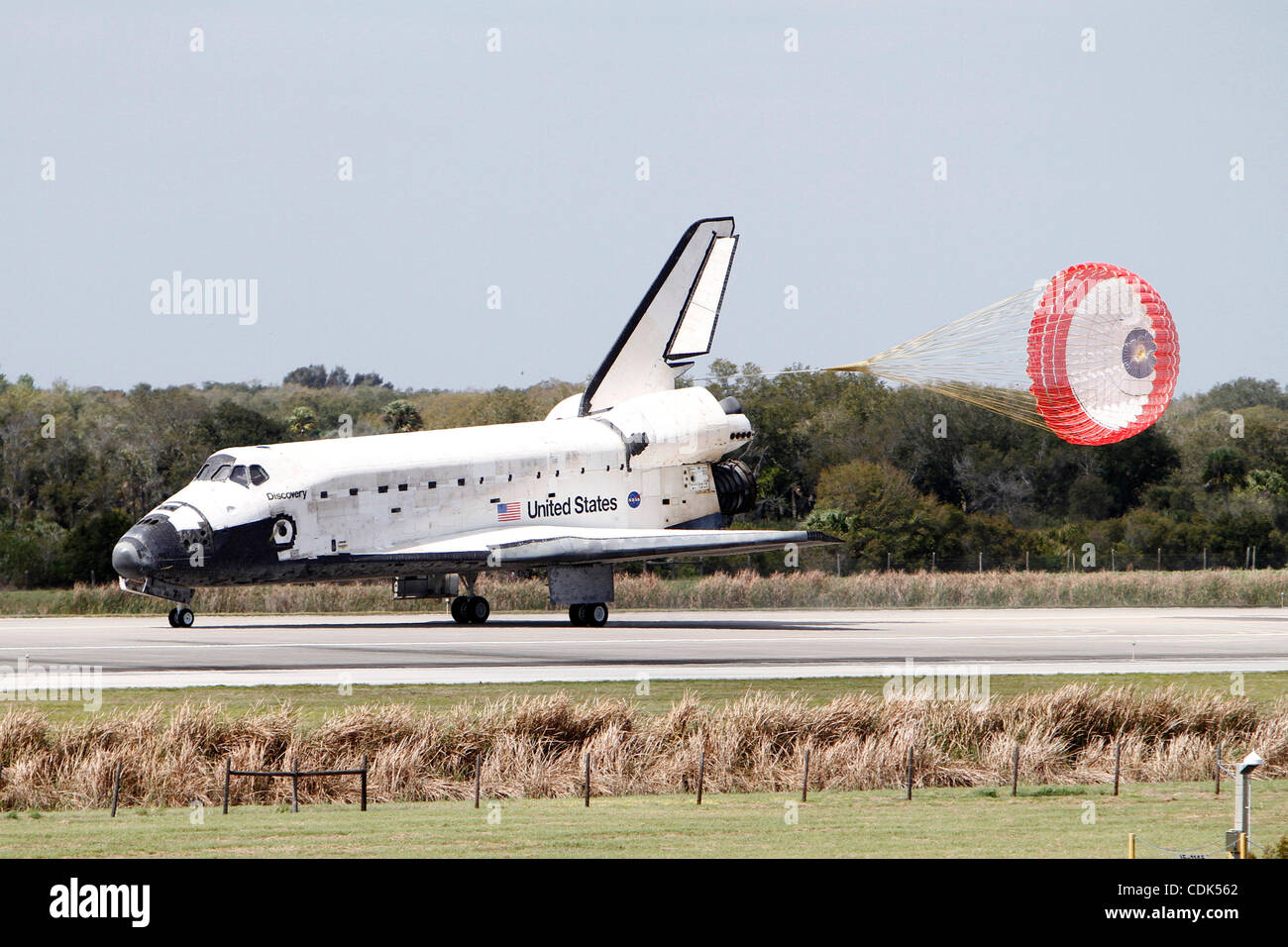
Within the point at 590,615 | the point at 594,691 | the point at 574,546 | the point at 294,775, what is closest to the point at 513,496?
A: the point at 574,546

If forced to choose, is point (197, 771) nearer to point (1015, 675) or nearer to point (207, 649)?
point (207, 649)

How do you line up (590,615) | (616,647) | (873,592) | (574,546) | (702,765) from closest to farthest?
(702,765) < (616,647) < (574,546) < (590,615) < (873,592)

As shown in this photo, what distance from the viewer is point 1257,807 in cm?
1415

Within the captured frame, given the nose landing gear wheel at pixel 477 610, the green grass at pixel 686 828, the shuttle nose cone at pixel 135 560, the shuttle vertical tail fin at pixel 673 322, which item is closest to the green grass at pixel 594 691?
the green grass at pixel 686 828

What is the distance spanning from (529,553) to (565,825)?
66.4 ft

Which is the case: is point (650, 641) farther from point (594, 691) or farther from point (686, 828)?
point (686, 828)

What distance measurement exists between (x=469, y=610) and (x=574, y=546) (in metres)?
3.29

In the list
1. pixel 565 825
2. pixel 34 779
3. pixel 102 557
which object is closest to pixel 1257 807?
pixel 565 825

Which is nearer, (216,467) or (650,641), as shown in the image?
(650,641)

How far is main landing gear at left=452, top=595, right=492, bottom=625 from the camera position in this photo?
114 ft

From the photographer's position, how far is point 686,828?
12750 millimetres

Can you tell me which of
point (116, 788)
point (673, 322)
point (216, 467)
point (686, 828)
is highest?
point (673, 322)

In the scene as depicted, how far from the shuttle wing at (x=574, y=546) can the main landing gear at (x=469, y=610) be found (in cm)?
187

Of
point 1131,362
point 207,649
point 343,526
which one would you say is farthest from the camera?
point 343,526
